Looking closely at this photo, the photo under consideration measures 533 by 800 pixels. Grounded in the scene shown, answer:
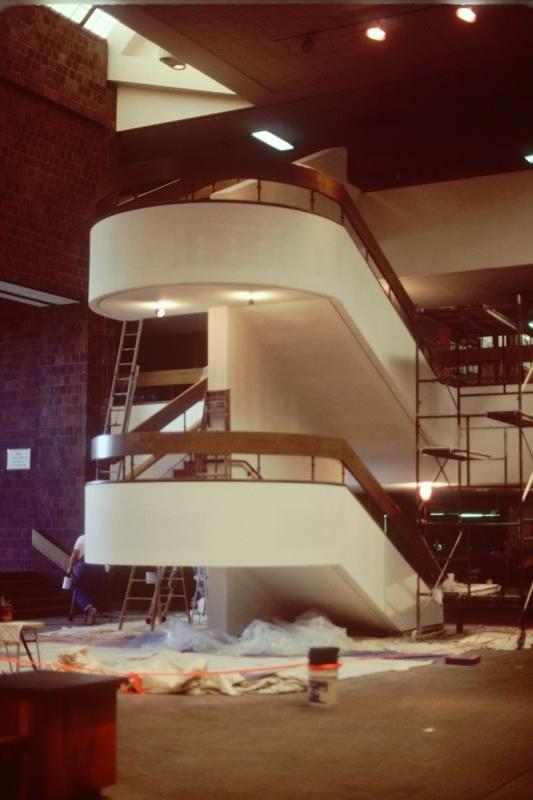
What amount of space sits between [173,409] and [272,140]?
22.2ft

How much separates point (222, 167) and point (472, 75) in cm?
489

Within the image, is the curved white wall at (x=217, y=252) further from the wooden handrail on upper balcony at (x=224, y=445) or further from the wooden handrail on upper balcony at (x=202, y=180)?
the wooden handrail on upper balcony at (x=224, y=445)

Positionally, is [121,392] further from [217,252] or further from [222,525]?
[222,525]

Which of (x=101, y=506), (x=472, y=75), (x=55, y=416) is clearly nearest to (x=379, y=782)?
(x=101, y=506)

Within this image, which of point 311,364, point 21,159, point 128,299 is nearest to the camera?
point 128,299

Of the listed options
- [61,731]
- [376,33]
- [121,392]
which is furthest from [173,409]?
[61,731]

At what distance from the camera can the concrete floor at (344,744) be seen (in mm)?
5844

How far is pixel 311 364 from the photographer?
45.7 ft

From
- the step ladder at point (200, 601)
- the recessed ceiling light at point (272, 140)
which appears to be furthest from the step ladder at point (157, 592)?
the recessed ceiling light at point (272, 140)

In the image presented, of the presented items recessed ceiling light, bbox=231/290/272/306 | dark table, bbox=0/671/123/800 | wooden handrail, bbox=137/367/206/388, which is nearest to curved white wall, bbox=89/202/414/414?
recessed ceiling light, bbox=231/290/272/306

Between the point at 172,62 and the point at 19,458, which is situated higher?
the point at 172,62

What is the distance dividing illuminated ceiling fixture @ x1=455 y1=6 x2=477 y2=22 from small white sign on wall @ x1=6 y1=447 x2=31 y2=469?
385 inches

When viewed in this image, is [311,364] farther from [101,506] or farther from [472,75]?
[472,75]

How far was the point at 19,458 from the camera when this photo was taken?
60.8ft
